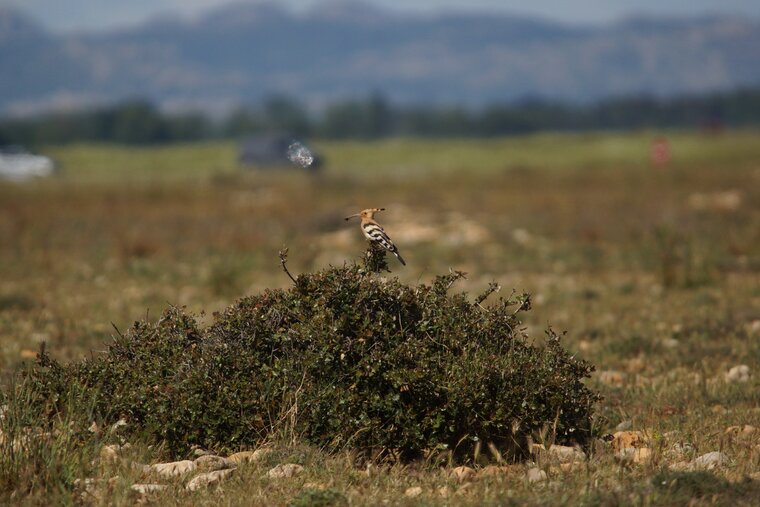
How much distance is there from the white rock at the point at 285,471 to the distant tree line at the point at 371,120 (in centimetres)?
12699

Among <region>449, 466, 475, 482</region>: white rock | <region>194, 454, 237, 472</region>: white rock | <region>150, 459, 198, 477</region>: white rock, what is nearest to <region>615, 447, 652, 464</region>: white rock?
<region>449, 466, 475, 482</region>: white rock

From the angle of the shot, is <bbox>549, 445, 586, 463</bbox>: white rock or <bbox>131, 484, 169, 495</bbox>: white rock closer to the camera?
<bbox>131, 484, 169, 495</bbox>: white rock

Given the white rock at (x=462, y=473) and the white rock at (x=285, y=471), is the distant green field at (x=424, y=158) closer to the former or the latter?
the white rock at (x=462, y=473)

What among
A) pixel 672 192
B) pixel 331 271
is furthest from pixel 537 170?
pixel 331 271

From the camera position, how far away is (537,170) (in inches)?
1727

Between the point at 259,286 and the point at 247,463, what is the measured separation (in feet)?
29.6

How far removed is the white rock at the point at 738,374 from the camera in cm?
845

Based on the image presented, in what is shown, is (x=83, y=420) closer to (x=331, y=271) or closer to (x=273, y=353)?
(x=273, y=353)

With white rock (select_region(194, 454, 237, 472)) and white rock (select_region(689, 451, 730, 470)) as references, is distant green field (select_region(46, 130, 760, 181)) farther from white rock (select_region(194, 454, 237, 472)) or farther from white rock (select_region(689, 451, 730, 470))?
white rock (select_region(194, 454, 237, 472))

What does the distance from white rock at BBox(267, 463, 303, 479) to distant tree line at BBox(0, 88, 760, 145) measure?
12699 cm

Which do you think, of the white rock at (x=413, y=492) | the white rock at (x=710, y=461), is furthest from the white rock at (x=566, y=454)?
the white rock at (x=413, y=492)

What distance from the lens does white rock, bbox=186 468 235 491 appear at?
548 cm

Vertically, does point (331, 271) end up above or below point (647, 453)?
above

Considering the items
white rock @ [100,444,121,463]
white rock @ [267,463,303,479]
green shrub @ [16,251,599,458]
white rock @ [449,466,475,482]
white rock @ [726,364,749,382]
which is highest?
green shrub @ [16,251,599,458]
